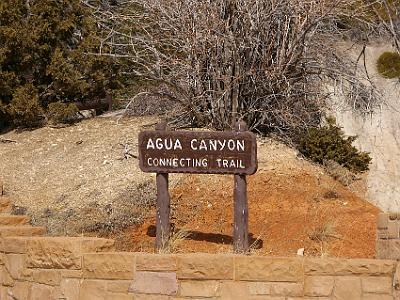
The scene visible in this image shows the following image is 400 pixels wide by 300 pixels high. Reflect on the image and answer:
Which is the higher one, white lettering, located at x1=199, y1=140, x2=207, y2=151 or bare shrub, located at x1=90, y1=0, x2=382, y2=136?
bare shrub, located at x1=90, y1=0, x2=382, y2=136

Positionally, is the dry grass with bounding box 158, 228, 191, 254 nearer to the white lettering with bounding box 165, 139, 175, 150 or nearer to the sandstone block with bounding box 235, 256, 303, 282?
the white lettering with bounding box 165, 139, 175, 150

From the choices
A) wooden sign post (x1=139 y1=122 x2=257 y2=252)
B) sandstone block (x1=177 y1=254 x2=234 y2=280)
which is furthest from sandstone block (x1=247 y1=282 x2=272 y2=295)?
wooden sign post (x1=139 y1=122 x2=257 y2=252)

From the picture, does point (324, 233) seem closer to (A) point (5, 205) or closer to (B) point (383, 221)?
(B) point (383, 221)

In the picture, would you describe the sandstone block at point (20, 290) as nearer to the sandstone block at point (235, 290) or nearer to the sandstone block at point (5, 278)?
the sandstone block at point (5, 278)

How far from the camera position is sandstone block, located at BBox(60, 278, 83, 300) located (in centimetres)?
849

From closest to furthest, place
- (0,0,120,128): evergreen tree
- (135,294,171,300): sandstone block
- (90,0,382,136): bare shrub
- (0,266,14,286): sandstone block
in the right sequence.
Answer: (135,294,171,300): sandstone block < (0,266,14,286): sandstone block < (90,0,382,136): bare shrub < (0,0,120,128): evergreen tree

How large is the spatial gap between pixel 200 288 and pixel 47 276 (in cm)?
166

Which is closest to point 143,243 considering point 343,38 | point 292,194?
point 292,194

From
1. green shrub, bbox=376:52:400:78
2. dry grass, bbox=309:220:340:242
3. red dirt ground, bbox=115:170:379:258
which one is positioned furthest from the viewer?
green shrub, bbox=376:52:400:78

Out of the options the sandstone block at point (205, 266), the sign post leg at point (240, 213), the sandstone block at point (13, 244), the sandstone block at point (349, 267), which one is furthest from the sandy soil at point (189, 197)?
the sandstone block at point (349, 267)

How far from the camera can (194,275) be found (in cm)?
799

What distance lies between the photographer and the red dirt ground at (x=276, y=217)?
463 inches

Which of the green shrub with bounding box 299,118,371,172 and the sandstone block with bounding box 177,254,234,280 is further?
the green shrub with bounding box 299,118,371,172

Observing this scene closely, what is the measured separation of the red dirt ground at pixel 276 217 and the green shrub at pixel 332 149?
74cm
